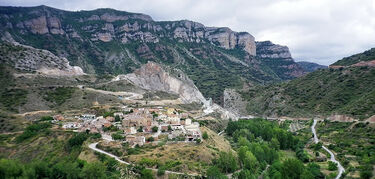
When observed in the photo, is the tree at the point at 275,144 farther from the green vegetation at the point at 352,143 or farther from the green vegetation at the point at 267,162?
the green vegetation at the point at 352,143

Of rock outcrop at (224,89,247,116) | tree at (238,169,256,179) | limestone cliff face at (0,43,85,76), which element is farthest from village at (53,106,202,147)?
rock outcrop at (224,89,247,116)

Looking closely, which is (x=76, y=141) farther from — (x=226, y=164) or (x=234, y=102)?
(x=234, y=102)

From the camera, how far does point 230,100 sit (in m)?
130

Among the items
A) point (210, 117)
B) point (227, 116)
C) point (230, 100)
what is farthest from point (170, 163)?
point (230, 100)

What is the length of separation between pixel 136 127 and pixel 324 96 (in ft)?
236

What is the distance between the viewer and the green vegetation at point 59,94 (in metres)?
78.3

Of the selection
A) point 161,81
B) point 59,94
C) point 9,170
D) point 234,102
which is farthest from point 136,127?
point 234,102

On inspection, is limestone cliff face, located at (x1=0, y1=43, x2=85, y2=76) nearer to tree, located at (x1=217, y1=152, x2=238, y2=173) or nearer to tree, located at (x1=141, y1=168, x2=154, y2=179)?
tree, located at (x1=141, y1=168, x2=154, y2=179)

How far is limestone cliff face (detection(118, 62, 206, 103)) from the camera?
123625 millimetres

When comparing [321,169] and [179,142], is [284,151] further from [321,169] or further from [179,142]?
[179,142]

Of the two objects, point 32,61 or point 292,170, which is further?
point 32,61

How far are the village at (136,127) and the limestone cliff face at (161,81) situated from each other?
57.1 m

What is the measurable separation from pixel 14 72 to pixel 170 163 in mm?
79974

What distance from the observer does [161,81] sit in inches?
5064
